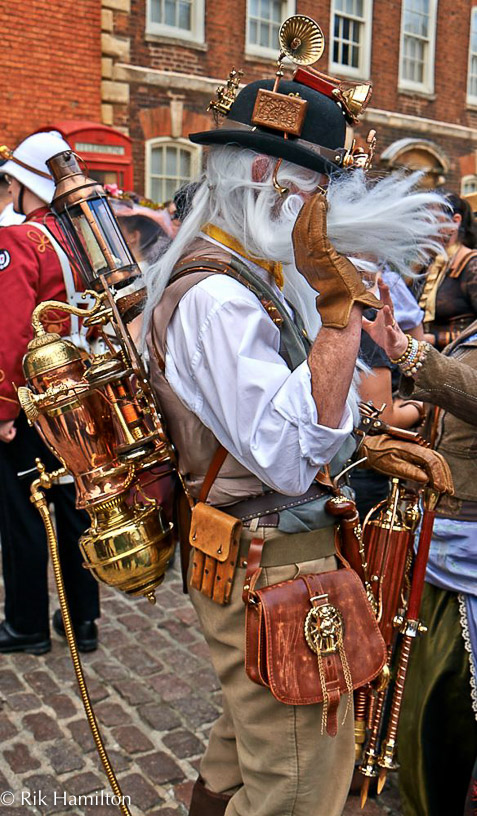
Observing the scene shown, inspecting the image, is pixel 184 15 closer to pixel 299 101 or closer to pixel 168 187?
pixel 168 187

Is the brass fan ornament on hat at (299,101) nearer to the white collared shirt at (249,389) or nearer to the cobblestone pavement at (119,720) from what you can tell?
the white collared shirt at (249,389)

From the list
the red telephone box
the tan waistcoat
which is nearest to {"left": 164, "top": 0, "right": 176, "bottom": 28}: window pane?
the red telephone box

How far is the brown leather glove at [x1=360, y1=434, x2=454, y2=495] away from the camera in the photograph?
6.58 ft

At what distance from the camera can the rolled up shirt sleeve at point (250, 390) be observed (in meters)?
1.56

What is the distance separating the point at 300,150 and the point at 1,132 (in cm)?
948

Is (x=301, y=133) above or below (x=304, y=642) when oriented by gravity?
above

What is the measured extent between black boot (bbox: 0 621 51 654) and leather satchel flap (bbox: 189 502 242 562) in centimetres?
213

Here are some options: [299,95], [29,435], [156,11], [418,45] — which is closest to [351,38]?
[418,45]

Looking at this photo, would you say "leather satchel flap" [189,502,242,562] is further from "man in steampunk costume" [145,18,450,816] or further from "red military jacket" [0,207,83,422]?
"red military jacket" [0,207,83,422]

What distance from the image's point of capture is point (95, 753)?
2.90 m

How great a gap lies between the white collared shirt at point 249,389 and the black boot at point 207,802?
1.00 meters

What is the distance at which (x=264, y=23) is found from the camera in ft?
41.6

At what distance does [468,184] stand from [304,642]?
54.3 ft

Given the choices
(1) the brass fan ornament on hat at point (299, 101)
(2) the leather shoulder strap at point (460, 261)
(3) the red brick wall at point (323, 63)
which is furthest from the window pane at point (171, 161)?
(1) the brass fan ornament on hat at point (299, 101)
